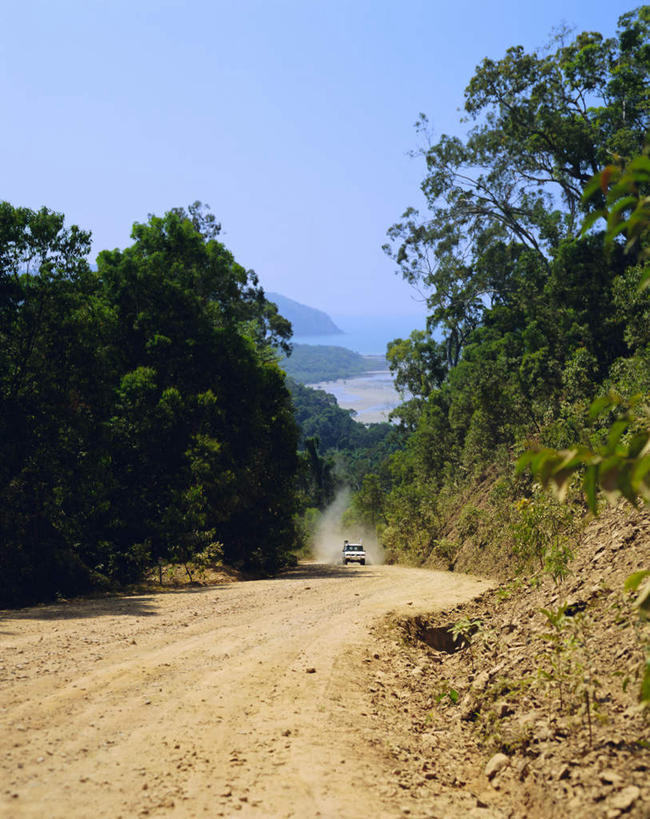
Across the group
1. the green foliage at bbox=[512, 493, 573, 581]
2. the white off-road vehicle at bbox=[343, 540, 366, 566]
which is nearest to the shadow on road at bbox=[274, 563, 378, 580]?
the green foliage at bbox=[512, 493, 573, 581]

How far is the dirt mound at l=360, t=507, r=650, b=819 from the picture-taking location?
3.96 meters

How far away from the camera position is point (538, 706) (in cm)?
531

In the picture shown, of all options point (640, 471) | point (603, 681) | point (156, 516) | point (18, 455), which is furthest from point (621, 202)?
point (156, 516)

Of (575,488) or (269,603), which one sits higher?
(575,488)

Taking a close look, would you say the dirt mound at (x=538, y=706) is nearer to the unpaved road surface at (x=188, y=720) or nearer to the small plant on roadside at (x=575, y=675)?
the small plant on roadside at (x=575, y=675)

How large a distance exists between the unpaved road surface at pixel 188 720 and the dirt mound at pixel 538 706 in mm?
418

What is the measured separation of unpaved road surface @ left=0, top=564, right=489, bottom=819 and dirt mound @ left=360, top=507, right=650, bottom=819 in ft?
1.37

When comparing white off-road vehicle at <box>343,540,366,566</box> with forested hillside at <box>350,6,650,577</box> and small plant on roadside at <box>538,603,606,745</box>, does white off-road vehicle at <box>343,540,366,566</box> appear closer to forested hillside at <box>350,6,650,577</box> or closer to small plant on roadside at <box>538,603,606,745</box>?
forested hillside at <box>350,6,650,577</box>

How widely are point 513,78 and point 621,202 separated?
35.6 m

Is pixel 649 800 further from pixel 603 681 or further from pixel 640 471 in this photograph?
pixel 640 471

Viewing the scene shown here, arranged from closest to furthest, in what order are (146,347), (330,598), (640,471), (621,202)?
(640,471) → (621,202) → (330,598) → (146,347)

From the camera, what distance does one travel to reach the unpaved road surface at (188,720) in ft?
12.5

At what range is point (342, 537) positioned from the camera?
8669cm

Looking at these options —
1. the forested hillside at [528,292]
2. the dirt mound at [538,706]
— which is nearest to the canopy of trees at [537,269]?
the forested hillside at [528,292]
